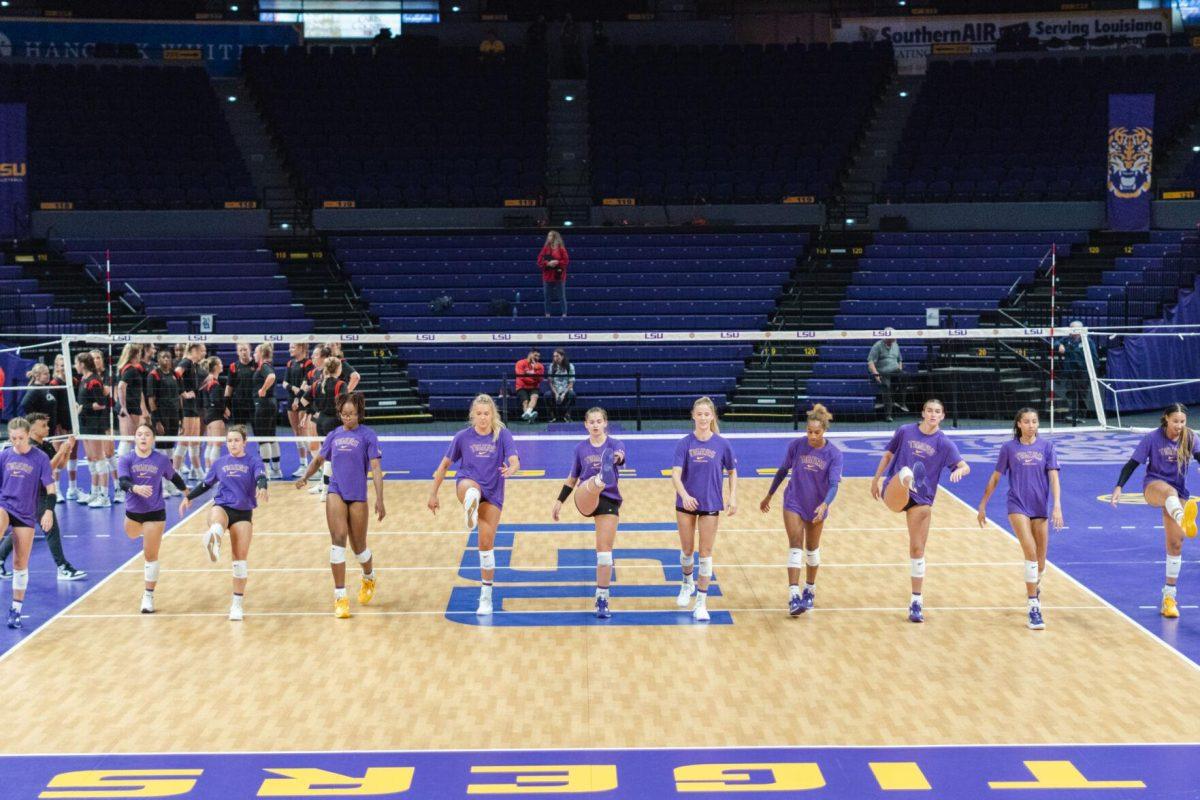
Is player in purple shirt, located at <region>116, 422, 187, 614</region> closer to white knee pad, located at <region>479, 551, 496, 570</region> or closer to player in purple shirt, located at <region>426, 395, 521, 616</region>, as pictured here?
player in purple shirt, located at <region>426, 395, 521, 616</region>

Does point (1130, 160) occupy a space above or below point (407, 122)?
below

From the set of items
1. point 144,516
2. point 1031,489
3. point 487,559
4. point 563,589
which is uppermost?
point 1031,489

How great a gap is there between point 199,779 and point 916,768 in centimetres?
461

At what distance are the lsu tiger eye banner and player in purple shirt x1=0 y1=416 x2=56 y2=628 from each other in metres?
25.5

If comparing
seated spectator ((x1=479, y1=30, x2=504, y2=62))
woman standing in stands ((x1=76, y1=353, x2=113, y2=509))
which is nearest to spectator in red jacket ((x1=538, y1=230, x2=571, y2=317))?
woman standing in stands ((x1=76, y1=353, x2=113, y2=509))

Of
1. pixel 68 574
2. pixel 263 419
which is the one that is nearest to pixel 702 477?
pixel 68 574

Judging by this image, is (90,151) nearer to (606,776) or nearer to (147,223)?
(147,223)

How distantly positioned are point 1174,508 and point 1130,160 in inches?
813

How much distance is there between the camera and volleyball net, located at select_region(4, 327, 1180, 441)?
2295 cm

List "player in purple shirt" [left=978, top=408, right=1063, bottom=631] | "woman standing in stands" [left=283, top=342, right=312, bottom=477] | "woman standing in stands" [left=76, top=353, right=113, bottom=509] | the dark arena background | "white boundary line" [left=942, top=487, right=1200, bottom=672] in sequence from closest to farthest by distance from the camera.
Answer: the dark arena background
"white boundary line" [left=942, top=487, right=1200, bottom=672]
"player in purple shirt" [left=978, top=408, right=1063, bottom=631]
"woman standing in stands" [left=76, top=353, right=113, bottom=509]
"woman standing in stands" [left=283, top=342, right=312, bottom=477]

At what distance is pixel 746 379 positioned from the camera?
2511cm

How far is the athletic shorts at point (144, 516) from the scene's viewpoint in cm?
1163

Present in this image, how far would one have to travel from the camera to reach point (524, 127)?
3225 cm

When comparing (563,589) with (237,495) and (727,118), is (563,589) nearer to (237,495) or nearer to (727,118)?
(237,495)
